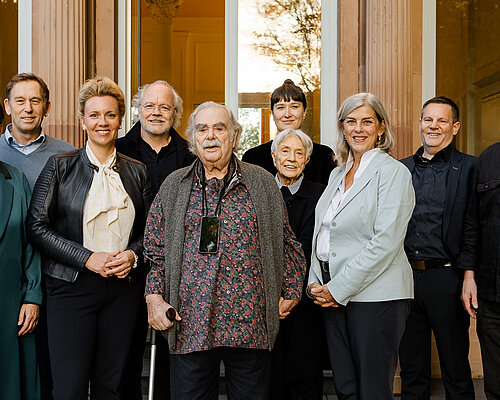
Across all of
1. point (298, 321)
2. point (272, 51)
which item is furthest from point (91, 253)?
point (272, 51)

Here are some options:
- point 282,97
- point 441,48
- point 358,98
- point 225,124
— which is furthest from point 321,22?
point 225,124

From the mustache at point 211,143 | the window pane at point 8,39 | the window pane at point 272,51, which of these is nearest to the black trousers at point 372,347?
the mustache at point 211,143

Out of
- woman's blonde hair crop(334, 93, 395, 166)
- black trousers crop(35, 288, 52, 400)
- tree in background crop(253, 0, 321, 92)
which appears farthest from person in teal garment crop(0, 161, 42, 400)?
tree in background crop(253, 0, 321, 92)

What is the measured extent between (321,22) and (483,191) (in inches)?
104

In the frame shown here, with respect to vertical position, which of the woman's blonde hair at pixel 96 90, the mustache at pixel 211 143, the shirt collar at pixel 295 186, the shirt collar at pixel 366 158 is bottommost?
the shirt collar at pixel 295 186

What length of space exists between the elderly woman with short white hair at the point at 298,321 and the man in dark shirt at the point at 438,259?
0.64 metres

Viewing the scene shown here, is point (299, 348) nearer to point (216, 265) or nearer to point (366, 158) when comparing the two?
point (216, 265)

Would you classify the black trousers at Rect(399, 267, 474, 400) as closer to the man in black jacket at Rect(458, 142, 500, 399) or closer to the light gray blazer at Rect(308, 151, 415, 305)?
the man in black jacket at Rect(458, 142, 500, 399)

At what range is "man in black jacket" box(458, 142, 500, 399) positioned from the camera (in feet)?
10.6

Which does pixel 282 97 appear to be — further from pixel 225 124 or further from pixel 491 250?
pixel 491 250

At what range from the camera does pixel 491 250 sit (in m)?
3.27

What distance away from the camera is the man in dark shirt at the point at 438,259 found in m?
3.46

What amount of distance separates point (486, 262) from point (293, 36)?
3.31m

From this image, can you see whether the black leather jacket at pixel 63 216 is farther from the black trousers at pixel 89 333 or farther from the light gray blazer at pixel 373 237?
the light gray blazer at pixel 373 237
